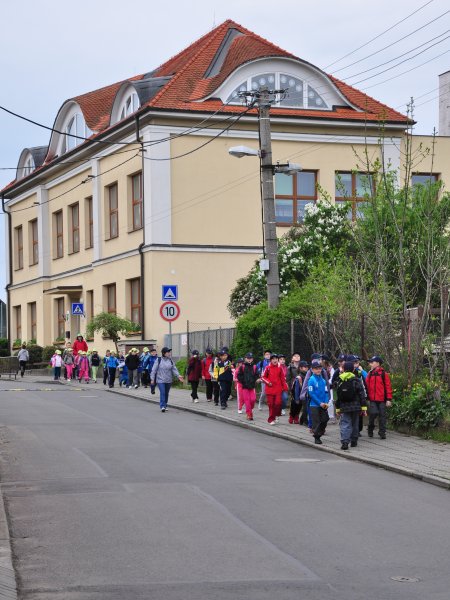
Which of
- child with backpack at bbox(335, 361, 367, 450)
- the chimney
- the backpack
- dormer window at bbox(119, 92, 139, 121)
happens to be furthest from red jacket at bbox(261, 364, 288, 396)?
the chimney

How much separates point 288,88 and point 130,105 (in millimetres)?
6875

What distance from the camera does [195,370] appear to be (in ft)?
95.0

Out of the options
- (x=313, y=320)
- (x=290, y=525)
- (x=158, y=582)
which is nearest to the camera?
(x=158, y=582)

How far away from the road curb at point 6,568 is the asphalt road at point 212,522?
9cm

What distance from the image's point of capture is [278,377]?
2309cm

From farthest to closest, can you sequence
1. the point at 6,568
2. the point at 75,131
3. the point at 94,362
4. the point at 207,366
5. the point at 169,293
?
the point at 75,131 → the point at 94,362 → the point at 169,293 → the point at 207,366 → the point at 6,568

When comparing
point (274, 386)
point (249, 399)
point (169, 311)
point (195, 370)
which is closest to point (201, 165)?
point (169, 311)

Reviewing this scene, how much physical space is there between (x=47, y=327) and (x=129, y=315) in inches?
465

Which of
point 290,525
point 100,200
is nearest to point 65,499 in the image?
point 290,525

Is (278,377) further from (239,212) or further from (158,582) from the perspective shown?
(239,212)

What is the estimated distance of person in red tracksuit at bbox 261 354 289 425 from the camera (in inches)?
901

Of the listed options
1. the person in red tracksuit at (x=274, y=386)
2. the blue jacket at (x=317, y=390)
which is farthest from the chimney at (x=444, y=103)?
the blue jacket at (x=317, y=390)

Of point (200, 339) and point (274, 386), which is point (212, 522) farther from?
point (200, 339)

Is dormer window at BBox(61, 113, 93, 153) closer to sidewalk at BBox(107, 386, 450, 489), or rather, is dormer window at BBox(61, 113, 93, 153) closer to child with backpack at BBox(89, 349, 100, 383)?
child with backpack at BBox(89, 349, 100, 383)
